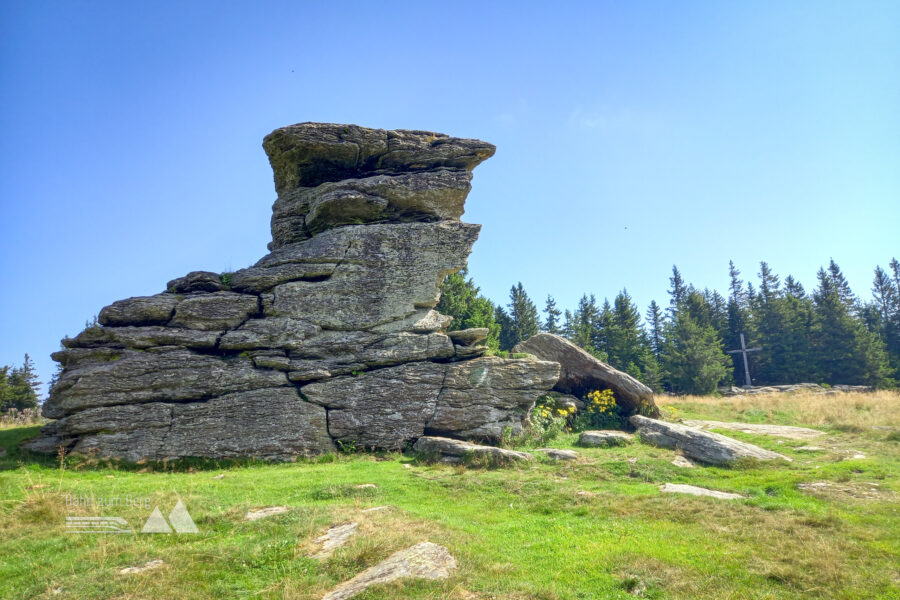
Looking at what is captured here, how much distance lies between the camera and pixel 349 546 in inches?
327

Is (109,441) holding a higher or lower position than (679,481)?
higher

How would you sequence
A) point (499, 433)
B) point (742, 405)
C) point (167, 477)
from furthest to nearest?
point (742, 405), point (499, 433), point (167, 477)

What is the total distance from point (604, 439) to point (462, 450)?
260 inches

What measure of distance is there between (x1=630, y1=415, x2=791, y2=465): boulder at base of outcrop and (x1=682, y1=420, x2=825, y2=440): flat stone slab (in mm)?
4967

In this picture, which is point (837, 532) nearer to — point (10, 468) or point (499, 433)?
point (499, 433)

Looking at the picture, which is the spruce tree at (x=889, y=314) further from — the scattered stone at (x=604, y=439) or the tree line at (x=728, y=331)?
the scattered stone at (x=604, y=439)

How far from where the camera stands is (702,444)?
57.8 ft

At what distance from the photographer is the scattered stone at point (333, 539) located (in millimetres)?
8328

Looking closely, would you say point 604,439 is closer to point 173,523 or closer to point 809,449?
point 809,449

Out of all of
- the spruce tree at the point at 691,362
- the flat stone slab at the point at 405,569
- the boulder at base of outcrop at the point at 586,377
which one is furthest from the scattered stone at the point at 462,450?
the spruce tree at the point at 691,362

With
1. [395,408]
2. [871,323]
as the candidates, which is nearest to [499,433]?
[395,408]

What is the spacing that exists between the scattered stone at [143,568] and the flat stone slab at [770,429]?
76.2 feet

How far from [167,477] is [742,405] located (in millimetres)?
33795

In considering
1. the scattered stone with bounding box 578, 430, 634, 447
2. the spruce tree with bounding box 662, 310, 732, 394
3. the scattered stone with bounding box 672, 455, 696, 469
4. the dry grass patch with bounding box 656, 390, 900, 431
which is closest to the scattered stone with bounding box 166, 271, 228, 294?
the scattered stone with bounding box 578, 430, 634, 447
